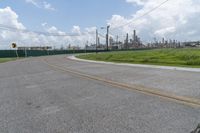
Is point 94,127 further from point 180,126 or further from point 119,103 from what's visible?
point 119,103

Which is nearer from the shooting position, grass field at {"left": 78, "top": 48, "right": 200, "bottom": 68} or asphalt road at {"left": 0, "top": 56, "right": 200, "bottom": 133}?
asphalt road at {"left": 0, "top": 56, "right": 200, "bottom": 133}

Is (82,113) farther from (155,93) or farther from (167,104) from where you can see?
(155,93)

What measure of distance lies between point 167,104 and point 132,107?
0.86m

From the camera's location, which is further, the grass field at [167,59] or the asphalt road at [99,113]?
the grass field at [167,59]

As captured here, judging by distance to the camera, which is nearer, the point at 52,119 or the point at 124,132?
the point at 124,132

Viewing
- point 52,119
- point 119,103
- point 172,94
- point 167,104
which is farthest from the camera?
point 172,94

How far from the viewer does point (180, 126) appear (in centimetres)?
480

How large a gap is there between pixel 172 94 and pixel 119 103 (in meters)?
1.81

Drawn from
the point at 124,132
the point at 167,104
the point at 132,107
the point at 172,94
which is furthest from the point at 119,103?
the point at 124,132

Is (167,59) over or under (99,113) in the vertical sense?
under

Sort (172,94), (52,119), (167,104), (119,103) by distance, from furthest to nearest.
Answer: (172,94)
(119,103)
(167,104)
(52,119)

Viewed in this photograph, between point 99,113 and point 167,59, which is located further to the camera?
point 167,59

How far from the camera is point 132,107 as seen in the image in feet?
21.1

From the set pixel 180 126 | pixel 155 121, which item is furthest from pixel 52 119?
pixel 180 126
